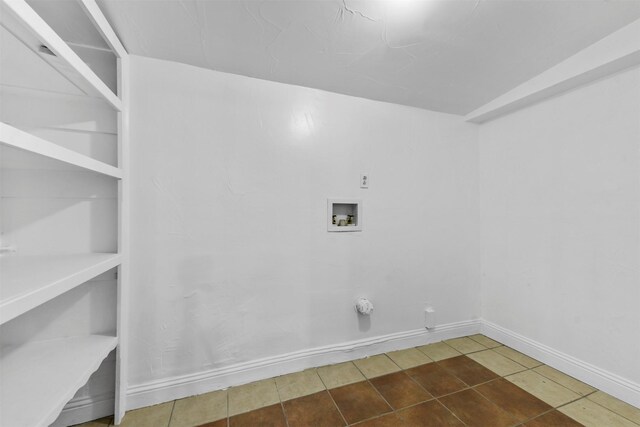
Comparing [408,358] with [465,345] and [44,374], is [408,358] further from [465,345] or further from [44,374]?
[44,374]

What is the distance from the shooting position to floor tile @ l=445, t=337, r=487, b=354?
1.93m

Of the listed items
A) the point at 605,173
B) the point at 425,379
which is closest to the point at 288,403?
the point at 425,379

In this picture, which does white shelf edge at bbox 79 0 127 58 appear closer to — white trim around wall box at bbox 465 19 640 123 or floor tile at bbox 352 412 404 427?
floor tile at bbox 352 412 404 427

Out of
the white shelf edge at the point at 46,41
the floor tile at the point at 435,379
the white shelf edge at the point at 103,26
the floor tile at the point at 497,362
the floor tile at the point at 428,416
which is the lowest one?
the floor tile at the point at 428,416

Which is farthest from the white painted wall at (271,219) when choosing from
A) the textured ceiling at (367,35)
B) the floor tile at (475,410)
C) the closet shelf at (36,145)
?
the floor tile at (475,410)

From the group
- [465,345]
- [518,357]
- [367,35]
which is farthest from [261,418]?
[367,35]

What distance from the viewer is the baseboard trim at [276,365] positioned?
4.45ft

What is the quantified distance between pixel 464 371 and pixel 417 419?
60cm

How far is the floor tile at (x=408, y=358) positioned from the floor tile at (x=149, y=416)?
143cm

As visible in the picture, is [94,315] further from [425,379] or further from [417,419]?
[425,379]

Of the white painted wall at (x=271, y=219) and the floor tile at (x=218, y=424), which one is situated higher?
the white painted wall at (x=271, y=219)

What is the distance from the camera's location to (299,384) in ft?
5.00

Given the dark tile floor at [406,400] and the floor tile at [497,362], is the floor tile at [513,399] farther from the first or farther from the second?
the floor tile at [497,362]

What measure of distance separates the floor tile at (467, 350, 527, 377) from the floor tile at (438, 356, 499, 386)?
5cm
